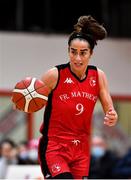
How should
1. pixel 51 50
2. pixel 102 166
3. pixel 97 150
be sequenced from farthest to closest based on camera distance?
1. pixel 51 50
2. pixel 97 150
3. pixel 102 166

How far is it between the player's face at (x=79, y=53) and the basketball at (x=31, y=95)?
41 cm

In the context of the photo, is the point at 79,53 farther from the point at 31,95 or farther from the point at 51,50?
the point at 51,50

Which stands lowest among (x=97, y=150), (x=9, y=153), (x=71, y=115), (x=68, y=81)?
(x=97, y=150)

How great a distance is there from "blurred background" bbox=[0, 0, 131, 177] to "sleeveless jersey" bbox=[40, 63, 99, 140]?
8948 millimetres

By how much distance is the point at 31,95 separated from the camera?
7.03 metres

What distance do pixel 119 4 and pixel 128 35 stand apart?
907 mm

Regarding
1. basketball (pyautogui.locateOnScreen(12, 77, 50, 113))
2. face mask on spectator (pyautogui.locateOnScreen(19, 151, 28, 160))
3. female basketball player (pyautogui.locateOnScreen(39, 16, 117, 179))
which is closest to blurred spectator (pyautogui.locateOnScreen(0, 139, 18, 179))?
face mask on spectator (pyautogui.locateOnScreen(19, 151, 28, 160))

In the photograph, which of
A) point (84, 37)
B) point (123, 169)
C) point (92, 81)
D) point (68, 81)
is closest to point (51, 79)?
point (68, 81)

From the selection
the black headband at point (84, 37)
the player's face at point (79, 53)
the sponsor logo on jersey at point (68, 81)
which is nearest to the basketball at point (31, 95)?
the sponsor logo on jersey at point (68, 81)

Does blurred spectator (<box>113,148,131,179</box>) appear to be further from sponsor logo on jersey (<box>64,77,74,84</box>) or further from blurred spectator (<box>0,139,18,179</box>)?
sponsor logo on jersey (<box>64,77,74,84</box>)

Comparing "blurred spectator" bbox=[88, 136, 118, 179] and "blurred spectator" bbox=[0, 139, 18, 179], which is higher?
"blurred spectator" bbox=[0, 139, 18, 179]

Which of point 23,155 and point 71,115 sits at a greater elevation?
point 71,115

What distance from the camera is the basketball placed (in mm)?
7004

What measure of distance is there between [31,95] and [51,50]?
9.57 m
